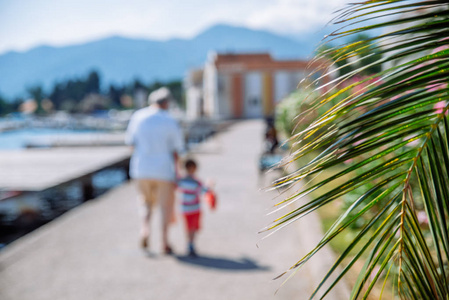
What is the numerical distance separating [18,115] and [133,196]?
308 ft

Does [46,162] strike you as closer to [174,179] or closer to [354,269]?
[174,179]

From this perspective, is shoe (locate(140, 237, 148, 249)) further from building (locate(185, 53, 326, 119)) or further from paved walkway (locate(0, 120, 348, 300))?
building (locate(185, 53, 326, 119))

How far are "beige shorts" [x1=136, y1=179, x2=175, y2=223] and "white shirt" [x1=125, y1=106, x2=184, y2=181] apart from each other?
0.09 metres

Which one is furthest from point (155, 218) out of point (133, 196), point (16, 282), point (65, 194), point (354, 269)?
point (65, 194)

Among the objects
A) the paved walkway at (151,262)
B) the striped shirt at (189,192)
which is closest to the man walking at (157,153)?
the striped shirt at (189,192)

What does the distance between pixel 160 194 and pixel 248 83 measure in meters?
55.4

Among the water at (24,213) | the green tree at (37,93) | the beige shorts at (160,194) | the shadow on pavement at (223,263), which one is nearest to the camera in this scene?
the shadow on pavement at (223,263)

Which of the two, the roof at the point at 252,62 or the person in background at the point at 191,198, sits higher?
the roof at the point at 252,62

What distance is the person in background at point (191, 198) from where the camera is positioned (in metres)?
5.24

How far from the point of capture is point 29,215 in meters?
10.8

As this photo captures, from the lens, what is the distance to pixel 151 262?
5.08 m

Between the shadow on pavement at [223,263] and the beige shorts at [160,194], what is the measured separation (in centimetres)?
53

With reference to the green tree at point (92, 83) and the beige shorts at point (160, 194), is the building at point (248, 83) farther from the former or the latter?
the green tree at point (92, 83)

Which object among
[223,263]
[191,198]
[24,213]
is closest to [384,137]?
[223,263]
